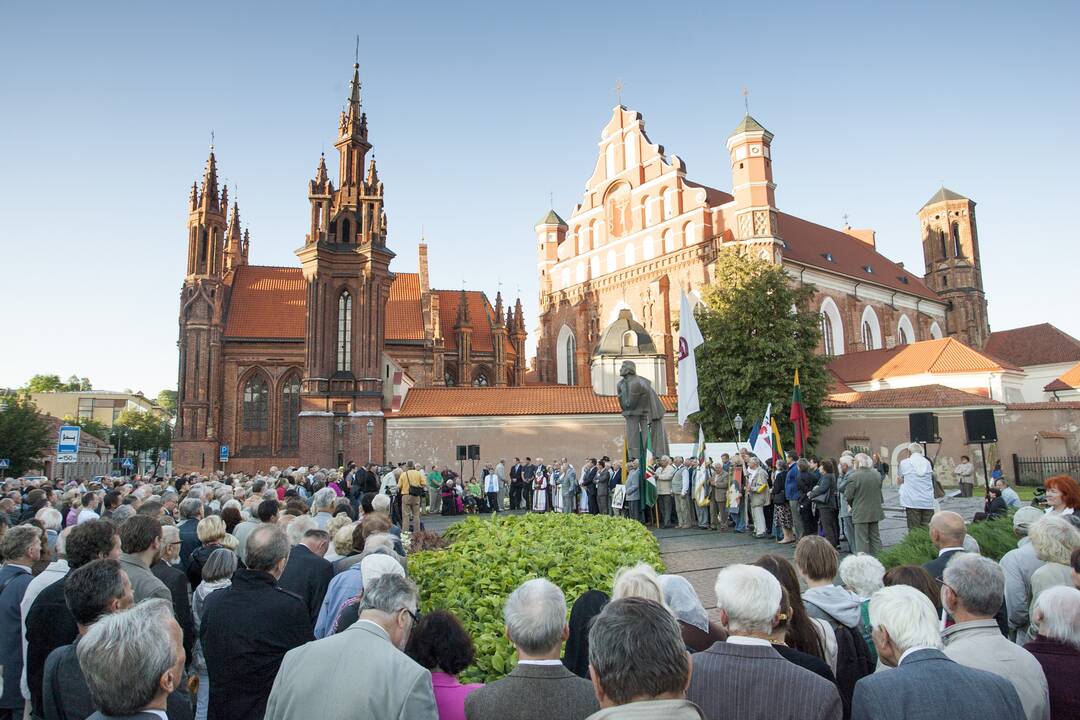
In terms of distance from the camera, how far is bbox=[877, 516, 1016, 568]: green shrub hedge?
793 centimetres

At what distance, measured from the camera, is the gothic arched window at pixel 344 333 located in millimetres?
32625

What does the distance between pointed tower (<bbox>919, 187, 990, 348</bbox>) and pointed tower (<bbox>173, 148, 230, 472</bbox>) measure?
54662 millimetres

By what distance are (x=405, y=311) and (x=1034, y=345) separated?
151 ft

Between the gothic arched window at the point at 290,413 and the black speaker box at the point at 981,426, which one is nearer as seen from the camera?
the black speaker box at the point at 981,426

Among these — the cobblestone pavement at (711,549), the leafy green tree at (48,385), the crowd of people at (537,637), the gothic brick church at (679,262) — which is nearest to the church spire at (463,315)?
the gothic brick church at (679,262)

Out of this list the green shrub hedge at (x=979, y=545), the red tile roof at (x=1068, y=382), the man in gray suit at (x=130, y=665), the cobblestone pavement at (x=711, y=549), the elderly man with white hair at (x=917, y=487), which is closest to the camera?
the man in gray suit at (x=130, y=665)

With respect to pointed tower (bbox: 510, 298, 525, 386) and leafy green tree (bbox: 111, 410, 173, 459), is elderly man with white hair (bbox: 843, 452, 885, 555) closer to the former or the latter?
pointed tower (bbox: 510, 298, 525, 386)

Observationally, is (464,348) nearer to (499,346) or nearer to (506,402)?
(499,346)

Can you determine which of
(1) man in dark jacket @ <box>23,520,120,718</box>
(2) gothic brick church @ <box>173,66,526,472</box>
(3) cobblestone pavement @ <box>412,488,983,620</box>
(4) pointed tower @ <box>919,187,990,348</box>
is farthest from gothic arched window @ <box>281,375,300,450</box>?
(4) pointed tower @ <box>919,187,990,348</box>

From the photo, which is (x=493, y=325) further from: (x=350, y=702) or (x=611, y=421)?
(x=350, y=702)

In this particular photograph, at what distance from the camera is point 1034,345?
169 ft

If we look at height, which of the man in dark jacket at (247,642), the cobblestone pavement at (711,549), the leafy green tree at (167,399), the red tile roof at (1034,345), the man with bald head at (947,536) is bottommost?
the cobblestone pavement at (711,549)

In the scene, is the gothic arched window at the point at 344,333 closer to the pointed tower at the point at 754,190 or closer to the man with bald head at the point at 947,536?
the pointed tower at the point at 754,190

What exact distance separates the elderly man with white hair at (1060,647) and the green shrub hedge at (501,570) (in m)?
Answer: 3.30
